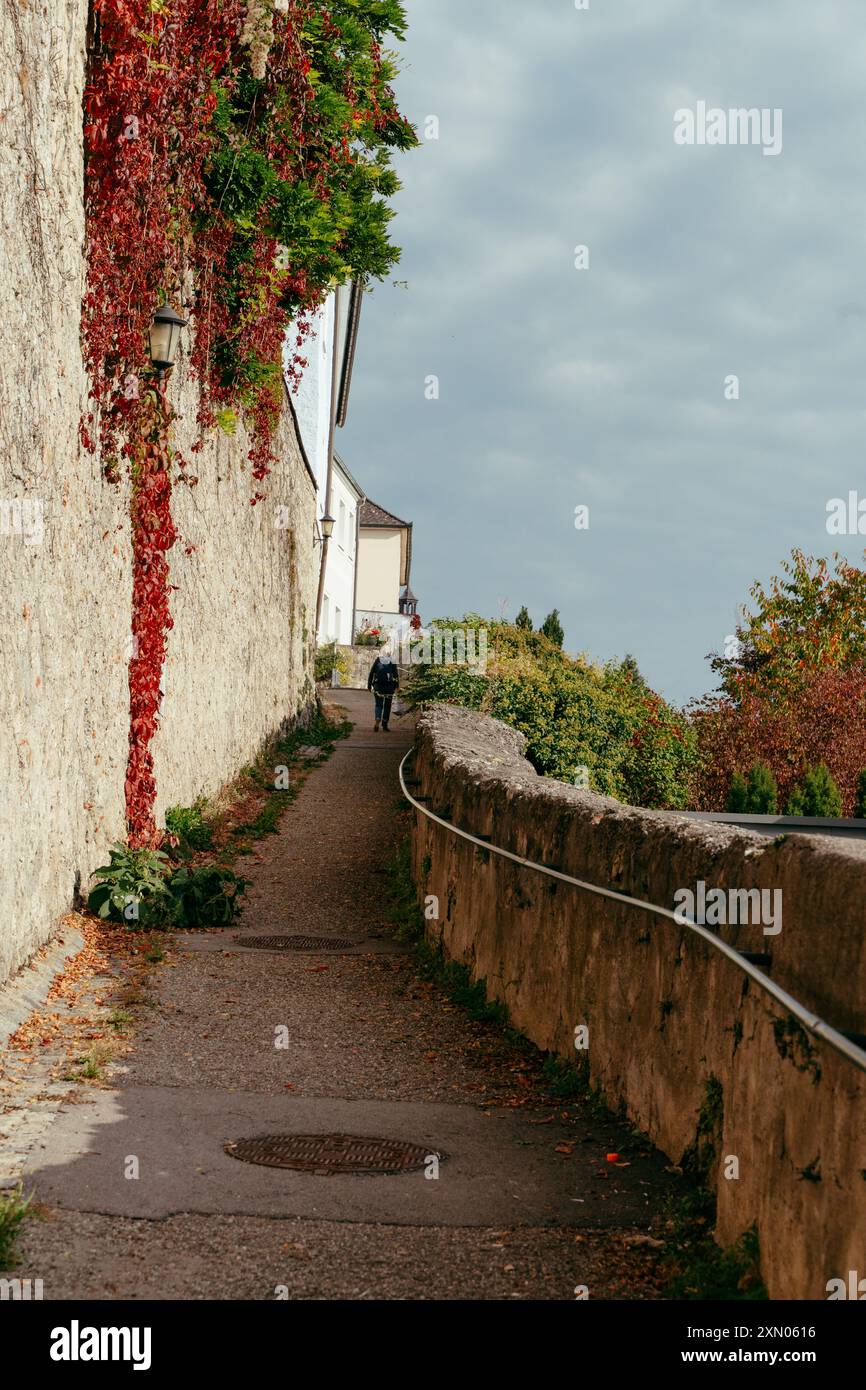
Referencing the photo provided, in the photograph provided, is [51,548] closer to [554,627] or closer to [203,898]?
[203,898]

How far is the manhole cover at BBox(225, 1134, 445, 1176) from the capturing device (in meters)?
5.29

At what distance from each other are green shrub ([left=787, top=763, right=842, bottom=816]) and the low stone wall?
1483 centimetres

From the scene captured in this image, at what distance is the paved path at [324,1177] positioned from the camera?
4.19 m

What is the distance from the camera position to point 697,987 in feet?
15.8

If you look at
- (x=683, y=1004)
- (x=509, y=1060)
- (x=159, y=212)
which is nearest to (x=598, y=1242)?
(x=683, y=1004)

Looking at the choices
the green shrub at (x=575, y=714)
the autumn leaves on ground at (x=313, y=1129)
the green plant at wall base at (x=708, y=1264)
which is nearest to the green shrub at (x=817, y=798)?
the green shrub at (x=575, y=714)

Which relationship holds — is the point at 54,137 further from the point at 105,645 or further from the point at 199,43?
the point at 199,43

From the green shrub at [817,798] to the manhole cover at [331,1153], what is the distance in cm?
1808

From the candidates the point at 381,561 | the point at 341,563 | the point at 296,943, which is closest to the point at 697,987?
the point at 296,943

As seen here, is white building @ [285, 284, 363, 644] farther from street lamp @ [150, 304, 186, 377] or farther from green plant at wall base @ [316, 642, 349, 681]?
street lamp @ [150, 304, 186, 377]

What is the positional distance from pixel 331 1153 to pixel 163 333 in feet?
23.3

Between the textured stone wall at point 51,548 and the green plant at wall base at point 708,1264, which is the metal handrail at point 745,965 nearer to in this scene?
the green plant at wall base at point 708,1264

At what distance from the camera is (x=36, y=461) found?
7863 millimetres

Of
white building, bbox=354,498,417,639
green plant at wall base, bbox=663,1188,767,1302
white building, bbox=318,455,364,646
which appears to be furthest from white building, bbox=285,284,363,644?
green plant at wall base, bbox=663,1188,767,1302
